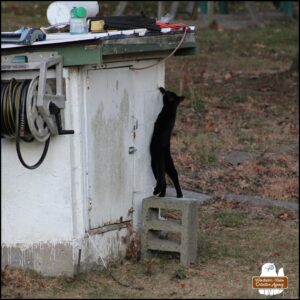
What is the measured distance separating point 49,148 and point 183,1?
20.7 metres

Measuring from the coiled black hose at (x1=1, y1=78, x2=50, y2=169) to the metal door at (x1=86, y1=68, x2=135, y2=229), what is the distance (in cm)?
57

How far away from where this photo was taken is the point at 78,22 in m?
7.02

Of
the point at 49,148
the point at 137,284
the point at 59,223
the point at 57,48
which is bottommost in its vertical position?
the point at 137,284

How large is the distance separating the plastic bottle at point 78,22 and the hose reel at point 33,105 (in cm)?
50

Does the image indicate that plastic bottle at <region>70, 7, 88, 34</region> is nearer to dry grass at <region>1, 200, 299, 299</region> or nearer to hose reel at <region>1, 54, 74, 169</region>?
hose reel at <region>1, 54, 74, 169</region>

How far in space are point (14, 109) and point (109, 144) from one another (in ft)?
3.20

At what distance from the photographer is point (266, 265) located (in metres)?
6.99

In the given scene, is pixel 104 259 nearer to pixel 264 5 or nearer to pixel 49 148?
pixel 49 148

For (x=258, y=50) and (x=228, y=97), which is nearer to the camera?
(x=228, y=97)

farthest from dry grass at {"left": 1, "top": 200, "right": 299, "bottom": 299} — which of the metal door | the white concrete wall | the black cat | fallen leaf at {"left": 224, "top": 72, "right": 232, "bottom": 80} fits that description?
fallen leaf at {"left": 224, "top": 72, "right": 232, "bottom": 80}

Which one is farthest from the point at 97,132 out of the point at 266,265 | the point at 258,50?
the point at 258,50

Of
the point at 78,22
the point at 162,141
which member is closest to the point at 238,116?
the point at 162,141

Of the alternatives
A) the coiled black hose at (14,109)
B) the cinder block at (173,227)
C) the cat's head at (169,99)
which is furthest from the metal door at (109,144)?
the coiled black hose at (14,109)

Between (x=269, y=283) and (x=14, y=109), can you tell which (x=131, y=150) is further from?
(x=269, y=283)
